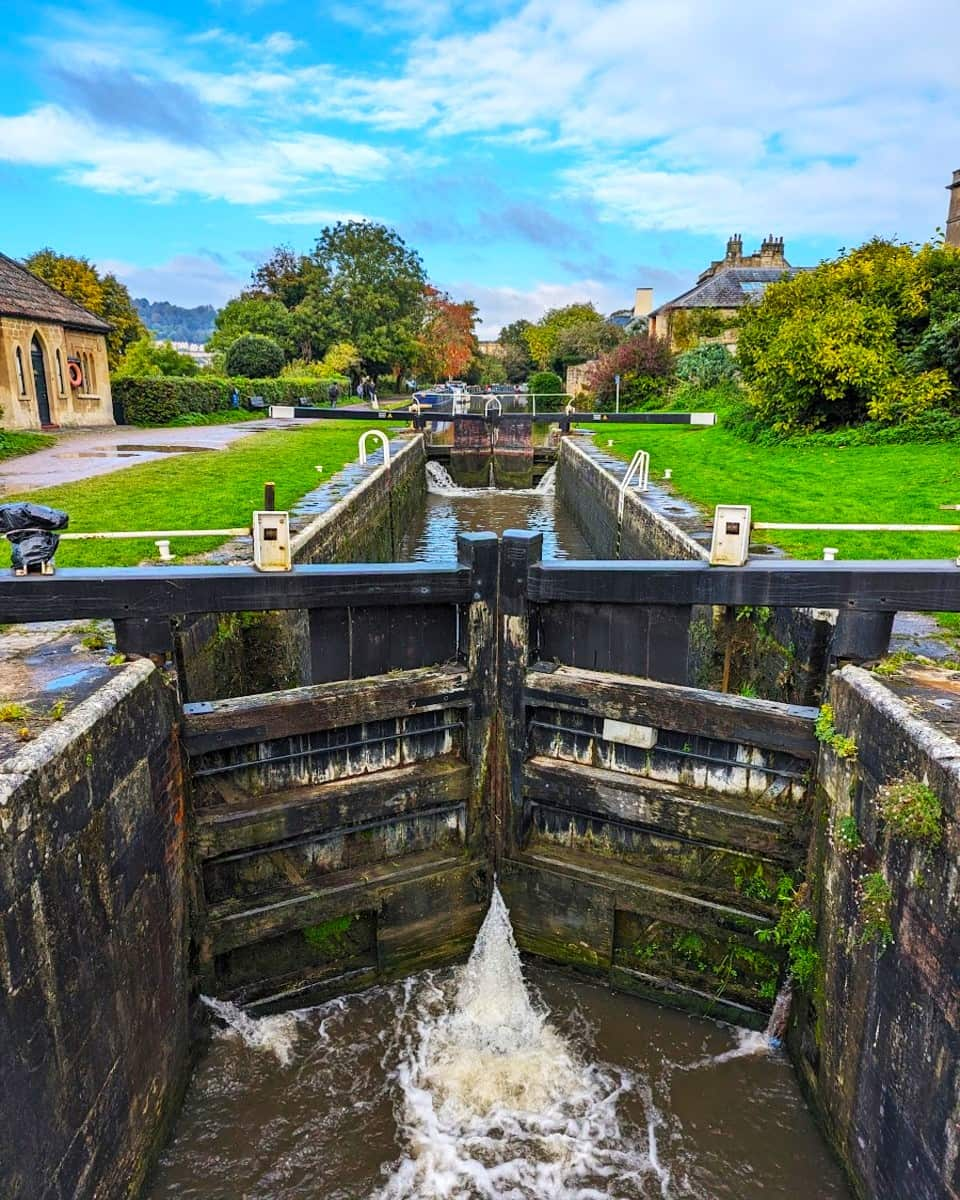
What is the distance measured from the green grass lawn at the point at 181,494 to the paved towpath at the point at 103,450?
61cm

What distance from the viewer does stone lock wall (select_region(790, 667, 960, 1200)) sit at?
3.11 metres

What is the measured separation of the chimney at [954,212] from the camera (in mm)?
33062

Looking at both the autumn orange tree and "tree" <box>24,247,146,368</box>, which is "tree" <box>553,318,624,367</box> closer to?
the autumn orange tree

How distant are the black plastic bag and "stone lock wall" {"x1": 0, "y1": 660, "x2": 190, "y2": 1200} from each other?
753 millimetres

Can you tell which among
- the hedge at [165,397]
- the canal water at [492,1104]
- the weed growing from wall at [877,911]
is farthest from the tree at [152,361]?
the weed growing from wall at [877,911]

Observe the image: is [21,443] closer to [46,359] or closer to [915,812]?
[46,359]

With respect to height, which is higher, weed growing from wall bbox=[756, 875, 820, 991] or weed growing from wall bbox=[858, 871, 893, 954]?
weed growing from wall bbox=[858, 871, 893, 954]

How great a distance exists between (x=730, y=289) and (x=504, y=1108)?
135ft

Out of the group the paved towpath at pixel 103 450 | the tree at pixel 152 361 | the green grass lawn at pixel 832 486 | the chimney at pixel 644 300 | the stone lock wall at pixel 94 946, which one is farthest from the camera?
the chimney at pixel 644 300

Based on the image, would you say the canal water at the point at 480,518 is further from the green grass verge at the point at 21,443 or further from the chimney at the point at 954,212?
the chimney at the point at 954,212

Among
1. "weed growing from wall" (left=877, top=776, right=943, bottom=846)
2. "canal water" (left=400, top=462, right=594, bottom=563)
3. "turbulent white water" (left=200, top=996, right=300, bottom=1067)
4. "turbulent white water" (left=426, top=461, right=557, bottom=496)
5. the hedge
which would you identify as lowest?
"turbulent white water" (left=200, top=996, right=300, bottom=1067)

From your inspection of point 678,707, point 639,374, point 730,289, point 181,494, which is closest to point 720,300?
point 730,289

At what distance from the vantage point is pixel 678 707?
4883 millimetres

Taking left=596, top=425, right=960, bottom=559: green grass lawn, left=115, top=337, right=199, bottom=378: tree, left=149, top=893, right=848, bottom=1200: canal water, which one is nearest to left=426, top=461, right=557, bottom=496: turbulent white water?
left=596, top=425, right=960, bottom=559: green grass lawn
